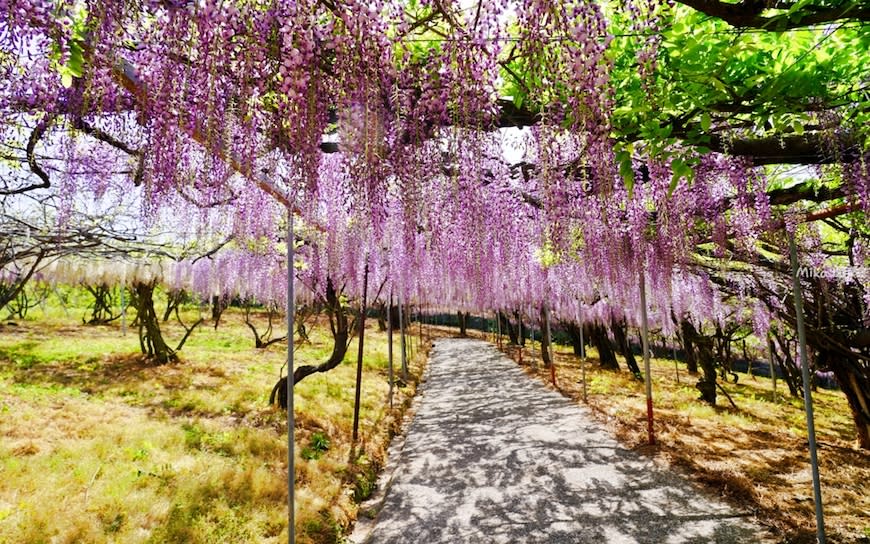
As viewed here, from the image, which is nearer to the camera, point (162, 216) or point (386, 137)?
point (386, 137)

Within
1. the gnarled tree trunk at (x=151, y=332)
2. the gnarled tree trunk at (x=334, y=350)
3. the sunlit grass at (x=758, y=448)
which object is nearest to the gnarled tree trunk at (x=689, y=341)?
the sunlit grass at (x=758, y=448)

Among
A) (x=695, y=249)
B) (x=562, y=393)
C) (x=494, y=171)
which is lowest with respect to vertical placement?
(x=562, y=393)

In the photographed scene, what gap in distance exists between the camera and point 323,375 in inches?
458

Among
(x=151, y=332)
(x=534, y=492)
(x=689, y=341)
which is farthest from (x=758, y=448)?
(x=151, y=332)

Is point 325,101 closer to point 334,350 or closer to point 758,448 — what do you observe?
point 334,350

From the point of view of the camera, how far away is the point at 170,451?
230 inches

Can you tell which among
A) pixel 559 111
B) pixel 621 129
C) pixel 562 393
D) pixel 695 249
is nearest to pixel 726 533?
pixel 621 129

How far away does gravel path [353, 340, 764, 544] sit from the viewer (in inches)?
170

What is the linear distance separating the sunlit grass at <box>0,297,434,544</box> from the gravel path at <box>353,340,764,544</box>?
633mm

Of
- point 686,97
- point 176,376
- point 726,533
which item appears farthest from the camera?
point 176,376

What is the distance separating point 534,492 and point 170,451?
433cm

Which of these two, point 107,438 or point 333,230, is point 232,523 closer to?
point 107,438

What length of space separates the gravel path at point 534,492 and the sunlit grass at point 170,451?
0.63 m

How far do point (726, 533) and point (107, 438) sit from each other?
270 inches
